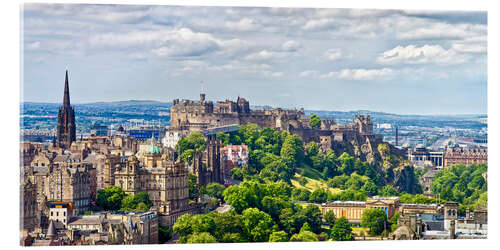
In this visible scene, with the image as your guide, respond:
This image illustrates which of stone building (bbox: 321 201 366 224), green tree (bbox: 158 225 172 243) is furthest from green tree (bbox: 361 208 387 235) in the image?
green tree (bbox: 158 225 172 243)

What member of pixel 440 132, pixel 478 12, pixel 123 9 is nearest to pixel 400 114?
pixel 440 132

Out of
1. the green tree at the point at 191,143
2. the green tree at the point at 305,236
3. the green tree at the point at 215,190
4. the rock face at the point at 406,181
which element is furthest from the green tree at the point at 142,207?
the rock face at the point at 406,181

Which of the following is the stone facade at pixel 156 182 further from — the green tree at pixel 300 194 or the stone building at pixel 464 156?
the stone building at pixel 464 156

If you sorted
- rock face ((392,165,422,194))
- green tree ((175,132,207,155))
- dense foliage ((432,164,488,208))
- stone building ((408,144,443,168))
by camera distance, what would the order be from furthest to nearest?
stone building ((408,144,443,168)), rock face ((392,165,422,194)), green tree ((175,132,207,155)), dense foliage ((432,164,488,208))

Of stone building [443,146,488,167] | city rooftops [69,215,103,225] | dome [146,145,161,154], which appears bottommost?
city rooftops [69,215,103,225]

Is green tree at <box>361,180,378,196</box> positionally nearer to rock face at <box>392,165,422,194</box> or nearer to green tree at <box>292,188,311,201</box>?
rock face at <box>392,165,422,194</box>
